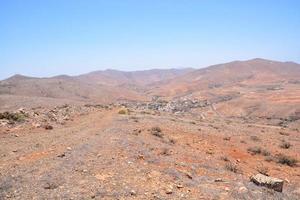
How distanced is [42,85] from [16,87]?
717 centimetres

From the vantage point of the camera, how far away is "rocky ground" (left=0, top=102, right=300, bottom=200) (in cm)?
863

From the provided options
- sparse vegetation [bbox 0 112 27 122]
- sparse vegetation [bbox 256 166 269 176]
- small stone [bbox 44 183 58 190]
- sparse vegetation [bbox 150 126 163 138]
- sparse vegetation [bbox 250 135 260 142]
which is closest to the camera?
small stone [bbox 44 183 58 190]

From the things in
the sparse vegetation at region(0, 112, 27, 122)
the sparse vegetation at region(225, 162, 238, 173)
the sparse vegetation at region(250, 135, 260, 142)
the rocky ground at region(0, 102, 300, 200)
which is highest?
the sparse vegetation at region(0, 112, 27, 122)

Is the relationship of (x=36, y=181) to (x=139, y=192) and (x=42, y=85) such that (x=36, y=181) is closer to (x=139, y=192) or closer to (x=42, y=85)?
(x=139, y=192)

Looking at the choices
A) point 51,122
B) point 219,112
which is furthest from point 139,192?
point 219,112

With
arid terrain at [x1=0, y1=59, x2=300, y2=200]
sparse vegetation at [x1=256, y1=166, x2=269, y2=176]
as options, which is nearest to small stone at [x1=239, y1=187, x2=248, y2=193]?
arid terrain at [x1=0, y1=59, x2=300, y2=200]

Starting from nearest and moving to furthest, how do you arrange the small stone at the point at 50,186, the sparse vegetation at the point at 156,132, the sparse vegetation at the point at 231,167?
1. the small stone at the point at 50,186
2. the sparse vegetation at the point at 231,167
3. the sparse vegetation at the point at 156,132

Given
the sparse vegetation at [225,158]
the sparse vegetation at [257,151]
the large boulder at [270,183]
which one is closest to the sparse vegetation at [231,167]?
the sparse vegetation at [225,158]

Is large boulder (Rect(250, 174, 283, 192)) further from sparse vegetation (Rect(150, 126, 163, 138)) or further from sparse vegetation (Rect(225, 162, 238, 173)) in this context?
sparse vegetation (Rect(150, 126, 163, 138))

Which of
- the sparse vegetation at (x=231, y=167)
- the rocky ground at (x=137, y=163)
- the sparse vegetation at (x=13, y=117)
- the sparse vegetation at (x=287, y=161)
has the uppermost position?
the sparse vegetation at (x=13, y=117)

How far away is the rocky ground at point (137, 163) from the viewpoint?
8633 millimetres

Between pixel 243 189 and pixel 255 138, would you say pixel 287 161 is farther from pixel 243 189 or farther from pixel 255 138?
pixel 243 189

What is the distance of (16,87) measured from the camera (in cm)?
7625

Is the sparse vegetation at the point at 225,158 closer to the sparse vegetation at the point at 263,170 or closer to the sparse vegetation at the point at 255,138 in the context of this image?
the sparse vegetation at the point at 263,170
